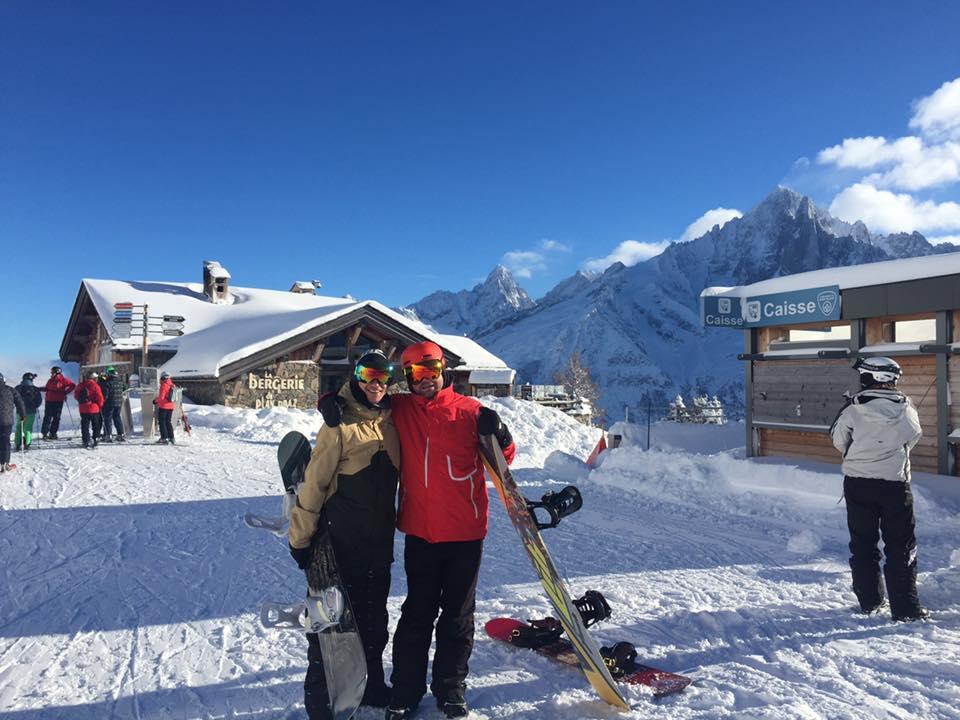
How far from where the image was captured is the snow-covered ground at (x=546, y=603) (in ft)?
10.2

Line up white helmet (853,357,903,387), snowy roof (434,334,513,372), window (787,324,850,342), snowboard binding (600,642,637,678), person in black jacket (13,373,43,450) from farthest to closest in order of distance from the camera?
snowy roof (434,334,513,372) → person in black jacket (13,373,43,450) → window (787,324,850,342) → white helmet (853,357,903,387) → snowboard binding (600,642,637,678)

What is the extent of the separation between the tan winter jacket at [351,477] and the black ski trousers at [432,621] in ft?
0.82

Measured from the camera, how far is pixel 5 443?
9.28 metres

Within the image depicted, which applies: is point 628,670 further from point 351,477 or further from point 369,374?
point 369,374

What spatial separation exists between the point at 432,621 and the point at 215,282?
27.8 meters

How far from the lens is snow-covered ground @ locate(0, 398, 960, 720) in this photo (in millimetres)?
3102

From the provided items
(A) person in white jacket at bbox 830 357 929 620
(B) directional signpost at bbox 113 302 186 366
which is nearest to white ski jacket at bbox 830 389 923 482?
(A) person in white jacket at bbox 830 357 929 620

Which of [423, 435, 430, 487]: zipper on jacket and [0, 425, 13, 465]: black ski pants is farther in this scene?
[0, 425, 13, 465]: black ski pants

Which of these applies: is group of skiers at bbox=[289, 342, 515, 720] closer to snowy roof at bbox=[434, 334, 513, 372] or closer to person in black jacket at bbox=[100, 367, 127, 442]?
person in black jacket at bbox=[100, 367, 127, 442]

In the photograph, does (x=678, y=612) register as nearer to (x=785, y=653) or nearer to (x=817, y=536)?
(x=785, y=653)

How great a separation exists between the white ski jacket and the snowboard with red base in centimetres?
211

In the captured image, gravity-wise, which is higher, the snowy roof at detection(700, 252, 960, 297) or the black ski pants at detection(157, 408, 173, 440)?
the snowy roof at detection(700, 252, 960, 297)

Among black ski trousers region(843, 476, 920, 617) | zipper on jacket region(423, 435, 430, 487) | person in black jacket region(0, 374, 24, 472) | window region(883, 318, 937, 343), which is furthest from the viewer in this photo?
person in black jacket region(0, 374, 24, 472)

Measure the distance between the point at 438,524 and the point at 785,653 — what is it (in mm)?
2300
